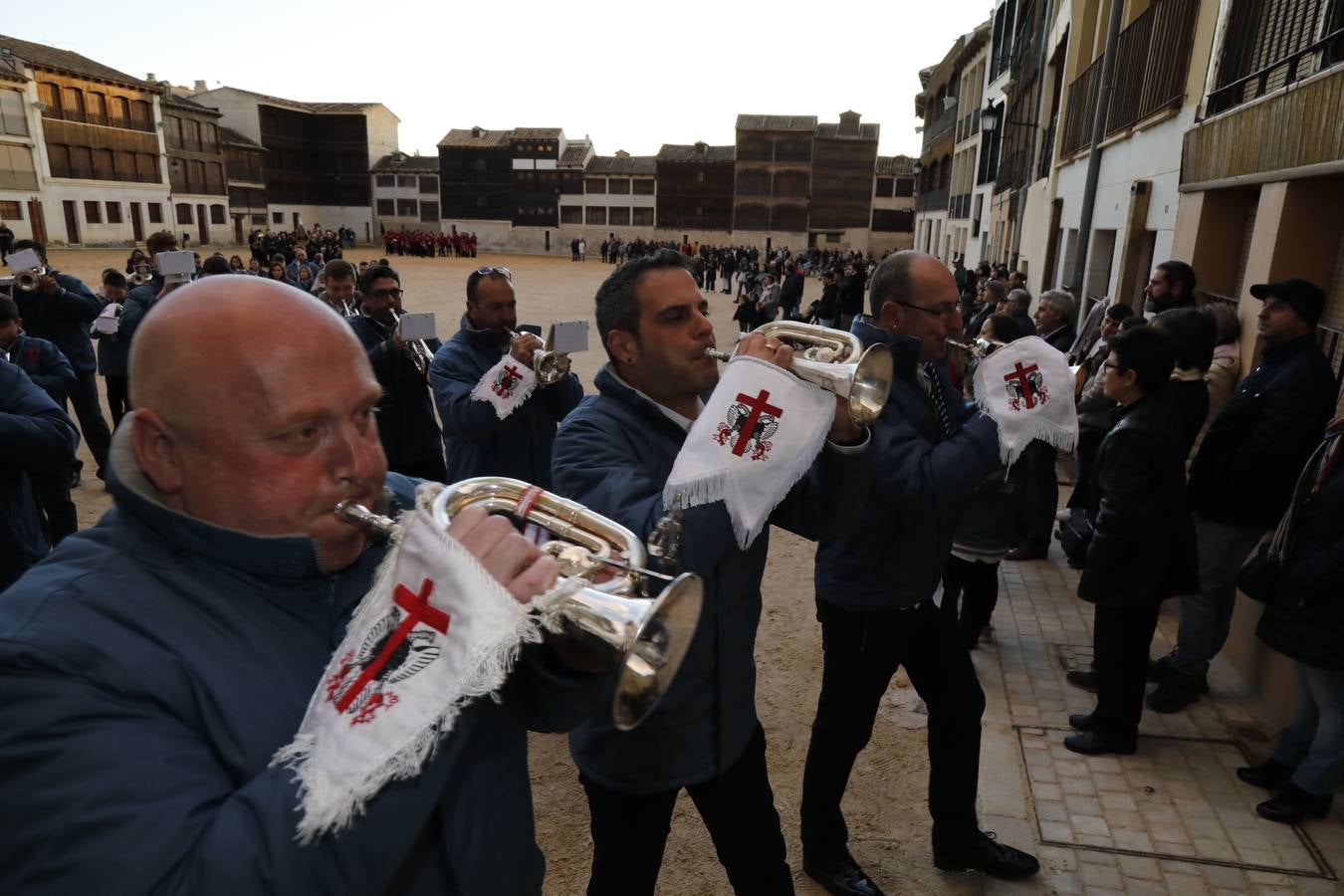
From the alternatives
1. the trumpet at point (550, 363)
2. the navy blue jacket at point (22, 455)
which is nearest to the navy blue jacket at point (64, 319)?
the navy blue jacket at point (22, 455)

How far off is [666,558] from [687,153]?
2555 inches

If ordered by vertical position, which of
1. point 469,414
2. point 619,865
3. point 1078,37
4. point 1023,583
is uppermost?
point 1078,37

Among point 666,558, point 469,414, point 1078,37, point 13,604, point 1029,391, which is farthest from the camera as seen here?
point 1078,37

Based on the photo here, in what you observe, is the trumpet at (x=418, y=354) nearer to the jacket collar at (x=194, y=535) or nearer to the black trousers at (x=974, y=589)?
the black trousers at (x=974, y=589)

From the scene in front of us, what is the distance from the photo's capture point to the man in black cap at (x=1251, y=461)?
13.6 ft

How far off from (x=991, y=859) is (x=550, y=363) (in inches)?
125

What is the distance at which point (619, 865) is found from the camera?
7.75ft

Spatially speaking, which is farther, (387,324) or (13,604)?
(387,324)

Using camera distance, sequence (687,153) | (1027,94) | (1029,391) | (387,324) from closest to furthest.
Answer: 1. (1029,391)
2. (387,324)
3. (1027,94)
4. (687,153)

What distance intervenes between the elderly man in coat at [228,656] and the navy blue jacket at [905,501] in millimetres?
1643

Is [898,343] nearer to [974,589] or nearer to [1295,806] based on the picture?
[974,589]

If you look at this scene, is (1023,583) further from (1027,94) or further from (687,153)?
(687,153)

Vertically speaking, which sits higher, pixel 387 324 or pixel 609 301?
pixel 609 301

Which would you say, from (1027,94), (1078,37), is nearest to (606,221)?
(1027,94)
